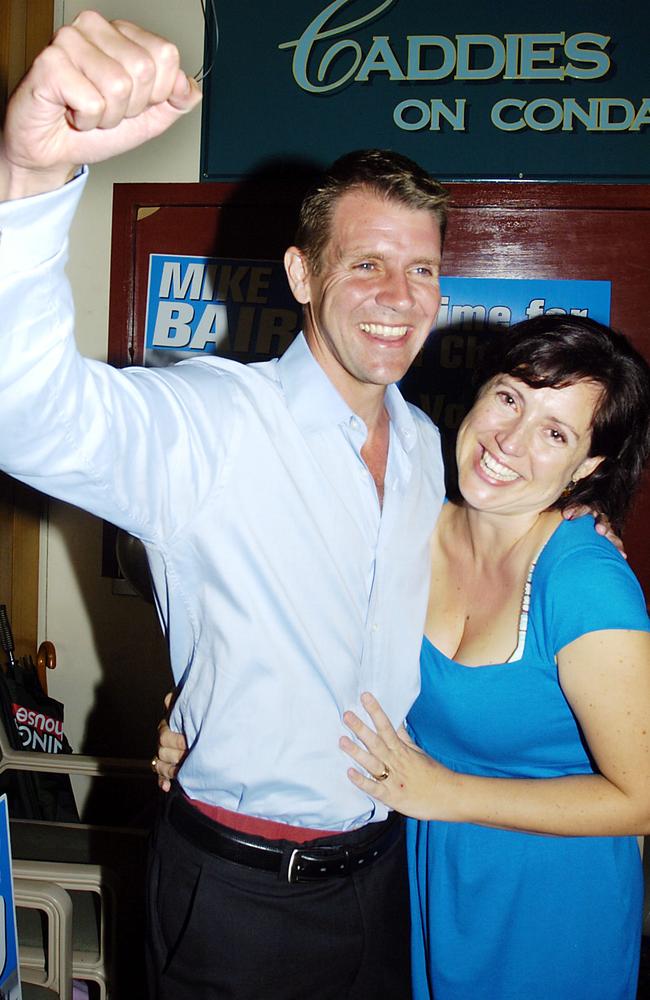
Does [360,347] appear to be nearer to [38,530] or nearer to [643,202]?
[643,202]

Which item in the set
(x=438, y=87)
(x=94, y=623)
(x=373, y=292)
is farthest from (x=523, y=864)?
(x=438, y=87)

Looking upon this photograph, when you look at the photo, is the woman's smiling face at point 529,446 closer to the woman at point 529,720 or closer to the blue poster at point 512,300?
the woman at point 529,720

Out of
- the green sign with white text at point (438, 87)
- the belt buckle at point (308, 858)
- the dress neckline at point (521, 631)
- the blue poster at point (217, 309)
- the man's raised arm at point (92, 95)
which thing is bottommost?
the belt buckle at point (308, 858)

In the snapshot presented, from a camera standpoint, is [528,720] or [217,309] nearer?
[528,720]

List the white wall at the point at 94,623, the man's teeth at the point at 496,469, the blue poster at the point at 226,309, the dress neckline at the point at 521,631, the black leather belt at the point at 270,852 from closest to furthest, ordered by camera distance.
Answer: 1. the black leather belt at the point at 270,852
2. the dress neckline at the point at 521,631
3. the man's teeth at the point at 496,469
4. the blue poster at the point at 226,309
5. the white wall at the point at 94,623

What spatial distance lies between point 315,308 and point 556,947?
1158 mm

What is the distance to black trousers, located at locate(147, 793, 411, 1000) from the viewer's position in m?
1.25

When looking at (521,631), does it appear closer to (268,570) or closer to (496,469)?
(496,469)

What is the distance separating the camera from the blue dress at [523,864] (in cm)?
137

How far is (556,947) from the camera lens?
4.75ft

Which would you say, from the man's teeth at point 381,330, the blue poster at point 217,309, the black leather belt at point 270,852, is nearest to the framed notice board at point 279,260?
the blue poster at point 217,309

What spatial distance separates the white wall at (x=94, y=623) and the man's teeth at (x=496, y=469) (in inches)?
77.5

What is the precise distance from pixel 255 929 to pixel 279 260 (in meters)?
2.27

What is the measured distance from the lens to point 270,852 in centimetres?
124
